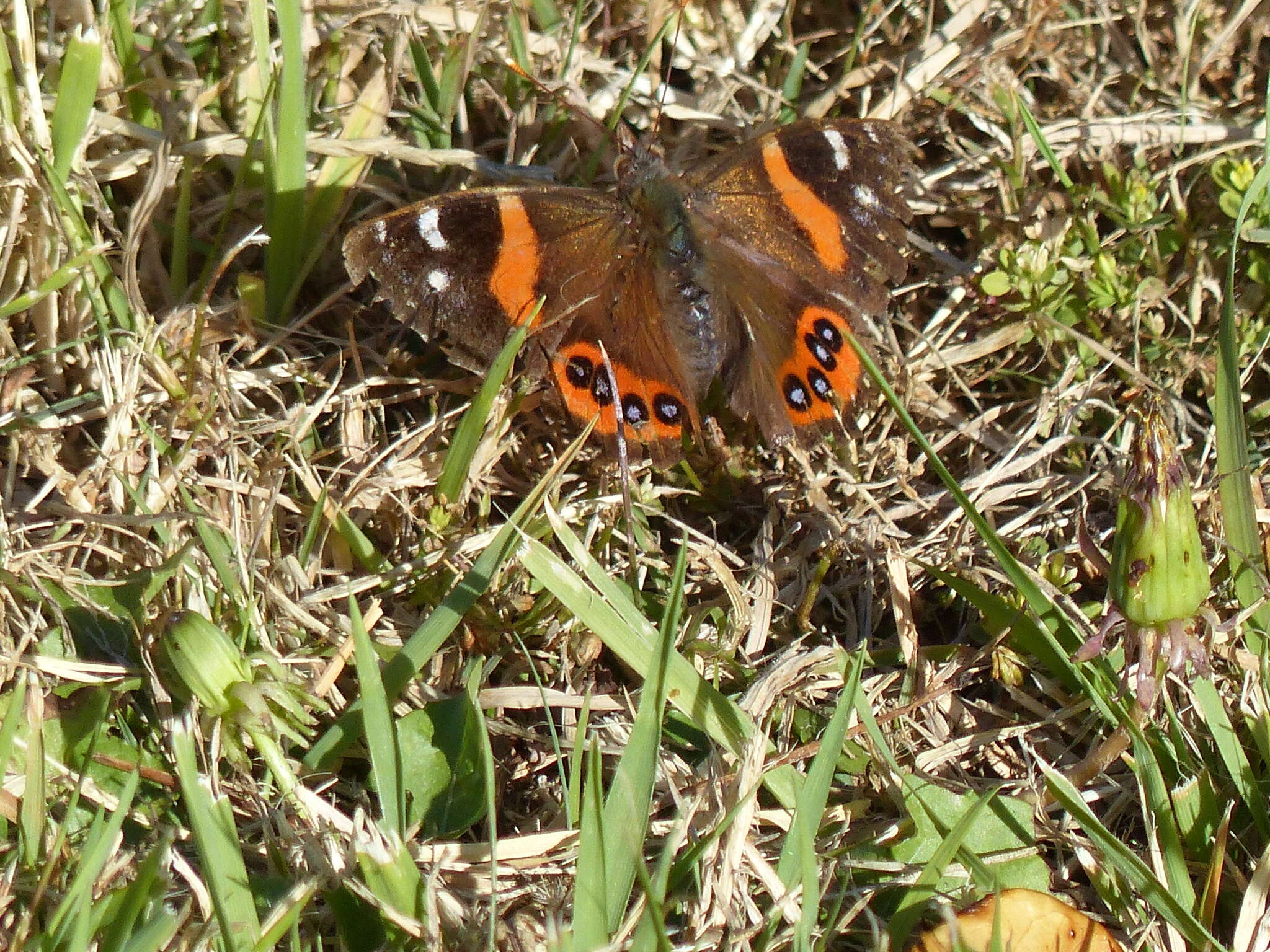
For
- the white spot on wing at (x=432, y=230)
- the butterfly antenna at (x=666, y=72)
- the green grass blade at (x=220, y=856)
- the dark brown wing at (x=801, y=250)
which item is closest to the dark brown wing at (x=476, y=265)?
the white spot on wing at (x=432, y=230)

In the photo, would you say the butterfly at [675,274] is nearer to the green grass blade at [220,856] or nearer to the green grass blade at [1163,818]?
the green grass blade at [1163,818]

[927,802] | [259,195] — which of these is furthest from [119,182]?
[927,802]

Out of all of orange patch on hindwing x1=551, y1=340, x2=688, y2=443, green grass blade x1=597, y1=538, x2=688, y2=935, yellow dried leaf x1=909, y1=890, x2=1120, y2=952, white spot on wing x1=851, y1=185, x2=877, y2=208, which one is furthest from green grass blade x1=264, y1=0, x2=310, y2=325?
yellow dried leaf x1=909, y1=890, x2=1120, y2=952

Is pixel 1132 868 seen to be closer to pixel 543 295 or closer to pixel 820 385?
pixel 820 385

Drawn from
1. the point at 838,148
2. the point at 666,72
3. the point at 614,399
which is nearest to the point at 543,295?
the point at 614,399

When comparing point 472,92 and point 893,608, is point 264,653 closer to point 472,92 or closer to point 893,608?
point 893,608
